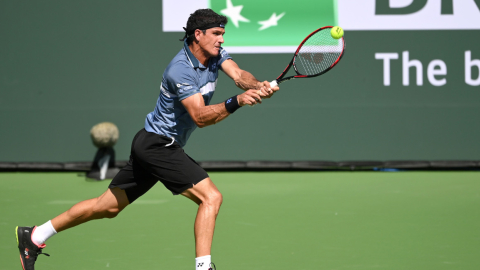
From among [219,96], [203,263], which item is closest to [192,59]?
[203,263]

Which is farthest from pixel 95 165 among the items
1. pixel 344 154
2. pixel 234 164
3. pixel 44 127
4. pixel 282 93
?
pixel 344 154

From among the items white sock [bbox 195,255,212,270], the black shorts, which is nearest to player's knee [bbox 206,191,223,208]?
the black shorts

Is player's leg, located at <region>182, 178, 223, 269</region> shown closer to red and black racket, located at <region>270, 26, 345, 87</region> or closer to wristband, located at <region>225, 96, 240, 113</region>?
wristband, located at <region>225, 96, 240, 113</region>

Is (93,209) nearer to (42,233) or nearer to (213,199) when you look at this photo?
(42,233)

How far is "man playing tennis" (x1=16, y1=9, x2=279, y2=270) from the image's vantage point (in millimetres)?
3471

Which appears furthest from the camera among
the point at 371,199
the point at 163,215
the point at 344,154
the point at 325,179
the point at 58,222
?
the point at 344,154

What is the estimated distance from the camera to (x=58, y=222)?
3.73 meters

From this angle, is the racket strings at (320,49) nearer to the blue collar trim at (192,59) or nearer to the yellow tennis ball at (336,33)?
the yellow tennis ball at (336,33)

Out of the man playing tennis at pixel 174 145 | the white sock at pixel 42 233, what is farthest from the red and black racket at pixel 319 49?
the white sock at pixel 42 233

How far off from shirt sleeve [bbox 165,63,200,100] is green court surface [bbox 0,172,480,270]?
106 centimetres

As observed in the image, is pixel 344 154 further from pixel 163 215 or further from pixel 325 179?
pixel 163 215

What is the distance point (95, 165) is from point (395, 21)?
3694mm

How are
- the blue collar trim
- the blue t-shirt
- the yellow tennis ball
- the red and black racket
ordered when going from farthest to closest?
the red and black racket → the yellow tennis ball → the blue collar trim → the blue t-shirt

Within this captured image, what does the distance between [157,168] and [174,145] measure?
172mm
